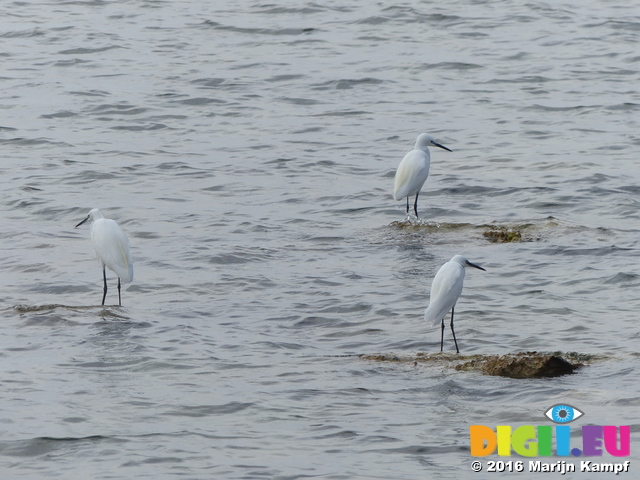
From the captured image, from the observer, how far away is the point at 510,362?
7.60 metres

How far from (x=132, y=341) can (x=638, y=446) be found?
3.91m

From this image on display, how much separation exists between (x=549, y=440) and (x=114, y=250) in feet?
15.1

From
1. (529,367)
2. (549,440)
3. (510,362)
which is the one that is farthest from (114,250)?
(549,440)

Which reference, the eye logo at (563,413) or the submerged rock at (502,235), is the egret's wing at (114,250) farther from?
the eye logo at (563,413)

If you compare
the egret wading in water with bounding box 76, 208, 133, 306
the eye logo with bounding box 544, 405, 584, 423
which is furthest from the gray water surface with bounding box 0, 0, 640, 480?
the egret wading in water with bounding box 76, 208, 133, 306

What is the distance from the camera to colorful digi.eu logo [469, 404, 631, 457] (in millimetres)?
6348

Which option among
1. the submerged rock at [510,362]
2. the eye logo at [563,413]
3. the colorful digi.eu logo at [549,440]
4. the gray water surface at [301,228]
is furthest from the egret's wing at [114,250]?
the eye logo at [563,413]

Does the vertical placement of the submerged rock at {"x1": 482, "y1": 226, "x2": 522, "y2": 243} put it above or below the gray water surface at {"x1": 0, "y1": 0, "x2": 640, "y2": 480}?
below

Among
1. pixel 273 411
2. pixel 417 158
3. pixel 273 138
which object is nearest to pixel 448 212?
pixel 417 158

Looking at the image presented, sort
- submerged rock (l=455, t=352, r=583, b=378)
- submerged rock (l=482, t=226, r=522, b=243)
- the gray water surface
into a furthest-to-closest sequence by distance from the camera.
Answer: submerged rock (l=482, t=226, r=522, b=243) < submerged rock (l=455, t=352, r=583, b=378) < the gray water surface

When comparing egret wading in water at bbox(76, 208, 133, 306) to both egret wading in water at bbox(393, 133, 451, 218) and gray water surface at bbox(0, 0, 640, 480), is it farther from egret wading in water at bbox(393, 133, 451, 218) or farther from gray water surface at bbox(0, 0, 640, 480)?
egret wading in water at bbox(393, 133, 451, 218)

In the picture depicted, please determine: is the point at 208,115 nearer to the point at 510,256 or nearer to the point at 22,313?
the point at 510,256

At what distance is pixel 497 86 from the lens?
1908cm

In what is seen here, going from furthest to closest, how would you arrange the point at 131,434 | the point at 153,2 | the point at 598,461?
the point at 153,2 < the point at 131,434 < the point at 598,461
